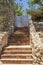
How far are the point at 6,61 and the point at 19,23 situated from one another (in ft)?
38.0

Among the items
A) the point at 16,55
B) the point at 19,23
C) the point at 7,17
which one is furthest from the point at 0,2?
the point at 16,55

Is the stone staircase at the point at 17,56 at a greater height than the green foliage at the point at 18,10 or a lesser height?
lesser

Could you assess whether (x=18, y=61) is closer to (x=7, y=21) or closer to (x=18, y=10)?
(x=7, y=21)

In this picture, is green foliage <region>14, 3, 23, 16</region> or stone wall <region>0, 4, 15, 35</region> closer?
stone wall <region>0, 4, 15, 35</region>

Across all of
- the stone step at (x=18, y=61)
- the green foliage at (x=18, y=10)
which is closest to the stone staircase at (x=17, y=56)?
the stone step at (x=18, y=61)

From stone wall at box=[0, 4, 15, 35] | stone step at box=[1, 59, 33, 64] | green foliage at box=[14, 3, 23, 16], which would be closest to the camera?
→ stone step at box=[1, 59, 33, 64]

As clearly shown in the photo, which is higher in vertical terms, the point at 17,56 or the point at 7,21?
the point at 7,21

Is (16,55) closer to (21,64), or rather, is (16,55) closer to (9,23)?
(21,64)

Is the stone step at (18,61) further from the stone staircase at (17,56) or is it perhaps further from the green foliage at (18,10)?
the green foliage at (18,10)

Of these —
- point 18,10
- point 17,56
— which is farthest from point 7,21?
point 18,10

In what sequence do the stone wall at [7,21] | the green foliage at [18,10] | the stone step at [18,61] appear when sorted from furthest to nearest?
the green foliage at [18,10] < the stone wall at [7,21] < the stone step at [18,61]

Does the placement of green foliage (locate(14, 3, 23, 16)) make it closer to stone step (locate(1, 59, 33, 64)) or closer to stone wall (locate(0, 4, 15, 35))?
stone wall (locate(0, 4, 15, 35))

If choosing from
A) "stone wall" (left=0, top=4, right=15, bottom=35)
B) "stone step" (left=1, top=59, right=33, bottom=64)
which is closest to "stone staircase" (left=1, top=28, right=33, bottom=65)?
"stone step" (left=1, top=59, right=33, bottom=64)

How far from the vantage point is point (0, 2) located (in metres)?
18.1
